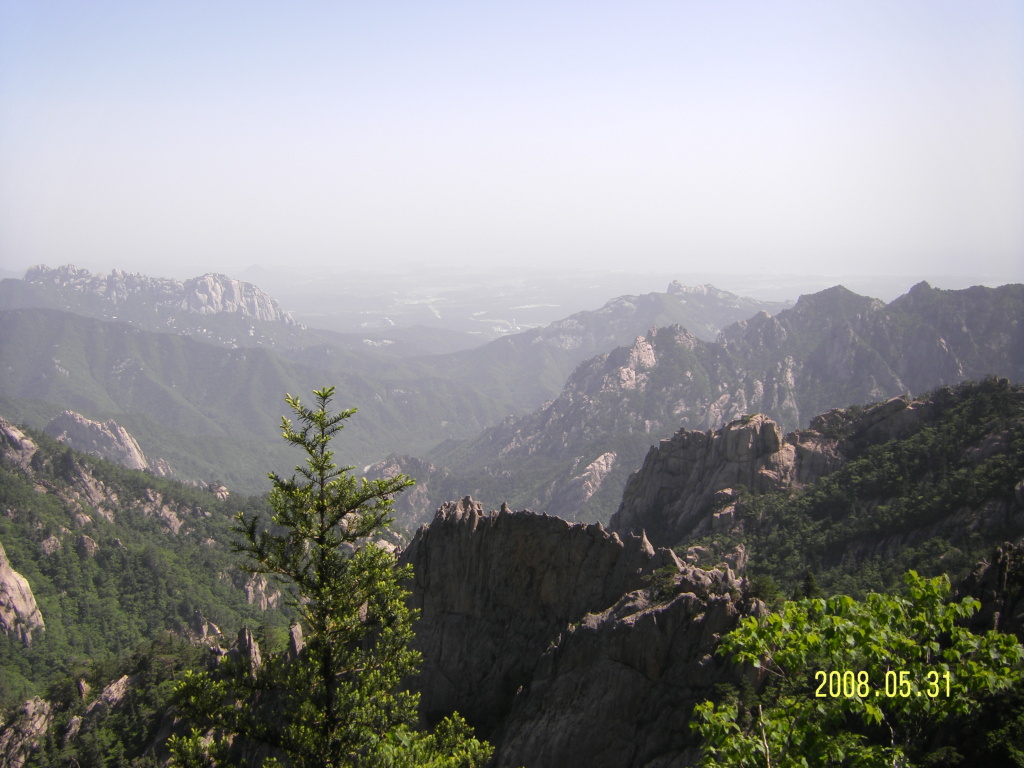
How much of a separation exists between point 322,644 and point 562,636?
90.7ft

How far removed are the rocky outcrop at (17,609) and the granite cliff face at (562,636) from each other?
347ft

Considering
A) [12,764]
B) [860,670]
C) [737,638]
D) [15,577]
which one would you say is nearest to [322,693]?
[737,638]

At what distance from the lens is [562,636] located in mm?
45375

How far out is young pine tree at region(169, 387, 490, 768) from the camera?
20.3m

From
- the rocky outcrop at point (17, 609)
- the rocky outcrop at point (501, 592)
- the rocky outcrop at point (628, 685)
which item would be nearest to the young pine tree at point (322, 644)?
the rocky outcrop at point (628, 685)

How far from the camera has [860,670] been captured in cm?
1608

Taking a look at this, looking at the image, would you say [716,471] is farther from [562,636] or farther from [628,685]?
[628,685]

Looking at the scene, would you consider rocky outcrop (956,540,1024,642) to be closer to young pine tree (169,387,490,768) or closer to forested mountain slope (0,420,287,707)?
young pine tree (169,387,490,768)

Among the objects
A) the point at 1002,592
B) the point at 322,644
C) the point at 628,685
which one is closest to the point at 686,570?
the point at 628,685

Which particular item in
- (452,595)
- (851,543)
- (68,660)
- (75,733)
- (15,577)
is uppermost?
(452,595)

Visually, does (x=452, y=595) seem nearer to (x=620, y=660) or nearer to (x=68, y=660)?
(x=620, y=660)

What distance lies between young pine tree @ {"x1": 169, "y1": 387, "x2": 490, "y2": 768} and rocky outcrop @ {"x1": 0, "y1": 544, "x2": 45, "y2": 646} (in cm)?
13214

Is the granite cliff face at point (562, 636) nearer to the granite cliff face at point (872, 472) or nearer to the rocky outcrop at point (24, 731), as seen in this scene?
the granite cliff face at point (872, 472)

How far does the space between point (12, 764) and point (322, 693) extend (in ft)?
219
